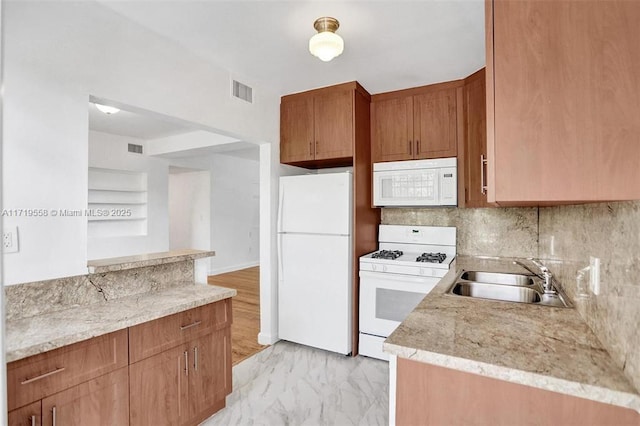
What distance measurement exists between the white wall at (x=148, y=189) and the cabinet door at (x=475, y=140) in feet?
16.8

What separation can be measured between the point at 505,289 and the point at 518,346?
3.43 feet

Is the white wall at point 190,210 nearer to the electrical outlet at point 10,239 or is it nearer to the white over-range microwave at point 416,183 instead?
the white over-range microwave at point 416,183

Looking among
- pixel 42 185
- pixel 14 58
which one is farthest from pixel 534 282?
pixel 14 58

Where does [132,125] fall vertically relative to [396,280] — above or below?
above

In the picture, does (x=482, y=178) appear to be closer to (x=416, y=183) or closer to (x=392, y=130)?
(x=416, y=183)

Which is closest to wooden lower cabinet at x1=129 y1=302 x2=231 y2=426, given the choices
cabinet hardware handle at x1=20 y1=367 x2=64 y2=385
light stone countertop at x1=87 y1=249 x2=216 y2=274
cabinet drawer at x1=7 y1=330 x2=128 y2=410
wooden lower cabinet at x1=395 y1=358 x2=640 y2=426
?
cabinet drawer at x1=7 y1=330 x2=128 y2=410

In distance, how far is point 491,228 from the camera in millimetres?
3033

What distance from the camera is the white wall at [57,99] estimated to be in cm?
150

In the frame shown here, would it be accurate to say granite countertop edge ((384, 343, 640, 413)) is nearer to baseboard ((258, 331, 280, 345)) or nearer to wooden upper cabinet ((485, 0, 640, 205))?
wooden upper cabinet ((485, 0, 640, 205))

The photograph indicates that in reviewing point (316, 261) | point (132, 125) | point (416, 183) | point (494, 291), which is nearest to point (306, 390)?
point (316, 261)

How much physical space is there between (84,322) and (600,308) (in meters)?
2.07

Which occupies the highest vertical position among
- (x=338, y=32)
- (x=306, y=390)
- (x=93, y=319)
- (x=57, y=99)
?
(x=338, y=32)

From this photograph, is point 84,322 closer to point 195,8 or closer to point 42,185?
point 42,185

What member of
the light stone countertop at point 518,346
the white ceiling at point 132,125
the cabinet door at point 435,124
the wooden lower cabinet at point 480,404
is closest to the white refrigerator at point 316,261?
the cabinet door at point 435,124
